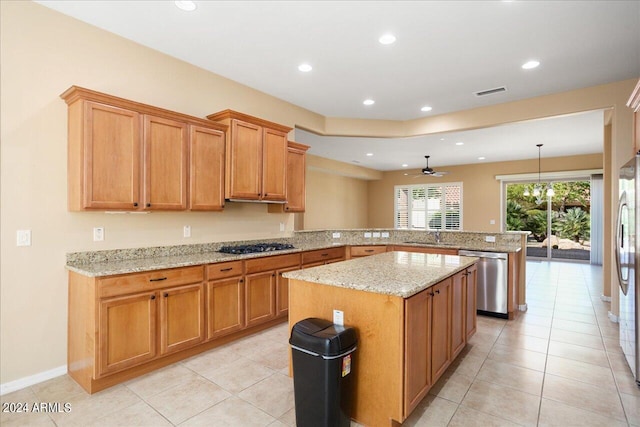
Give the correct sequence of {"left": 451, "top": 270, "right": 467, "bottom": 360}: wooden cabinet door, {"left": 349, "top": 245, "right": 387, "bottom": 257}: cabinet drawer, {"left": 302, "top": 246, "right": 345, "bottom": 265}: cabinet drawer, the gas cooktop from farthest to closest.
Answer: {"left": 349, "top": 245, "right": 387, "bottom": 257}: cabinet drawer
{"left": 302, "top": 246, "right": 345, "bottom": 265}: cabinet drawer
the gas cooktop
{"left": 451, "top": 270, "right": 467, "bottom": 360}: wooden cabinet door

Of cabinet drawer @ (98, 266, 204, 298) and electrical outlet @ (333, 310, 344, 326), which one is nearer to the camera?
electrical outlet @ (333, 310, 344, 326)

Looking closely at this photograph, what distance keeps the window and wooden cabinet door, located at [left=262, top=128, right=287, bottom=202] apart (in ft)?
23.0

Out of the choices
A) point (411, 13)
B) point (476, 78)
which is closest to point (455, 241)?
point (476, 78)

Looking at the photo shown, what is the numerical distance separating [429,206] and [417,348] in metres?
8.97

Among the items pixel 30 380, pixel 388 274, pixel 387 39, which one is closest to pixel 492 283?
pixel 388 274

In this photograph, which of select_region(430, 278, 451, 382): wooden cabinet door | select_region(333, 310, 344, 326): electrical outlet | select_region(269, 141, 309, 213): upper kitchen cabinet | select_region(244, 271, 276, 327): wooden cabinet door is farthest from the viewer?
select_region(269, 141, 309, 213): upper kitchen cabinet

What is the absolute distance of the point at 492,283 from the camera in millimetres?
4219

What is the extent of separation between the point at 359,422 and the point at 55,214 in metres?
2.79

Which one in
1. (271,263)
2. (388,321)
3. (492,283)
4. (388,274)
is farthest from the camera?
(492,283)

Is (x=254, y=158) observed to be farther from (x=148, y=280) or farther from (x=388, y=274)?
(x=388, y=274)

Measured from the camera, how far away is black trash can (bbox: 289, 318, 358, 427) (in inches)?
70.6

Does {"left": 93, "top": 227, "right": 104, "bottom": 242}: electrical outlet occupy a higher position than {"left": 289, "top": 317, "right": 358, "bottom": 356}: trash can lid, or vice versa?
{"left": 93, "top": 227, "right": 104, "bottom": 242}: electrical outlet

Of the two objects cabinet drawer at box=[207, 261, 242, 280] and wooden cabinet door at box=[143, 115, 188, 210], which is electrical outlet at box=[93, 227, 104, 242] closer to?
wooden cabinet door at box=[143, 115, 188, 210]

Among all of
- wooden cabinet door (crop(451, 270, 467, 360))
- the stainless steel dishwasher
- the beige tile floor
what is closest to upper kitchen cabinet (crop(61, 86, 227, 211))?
the beige tile floor
